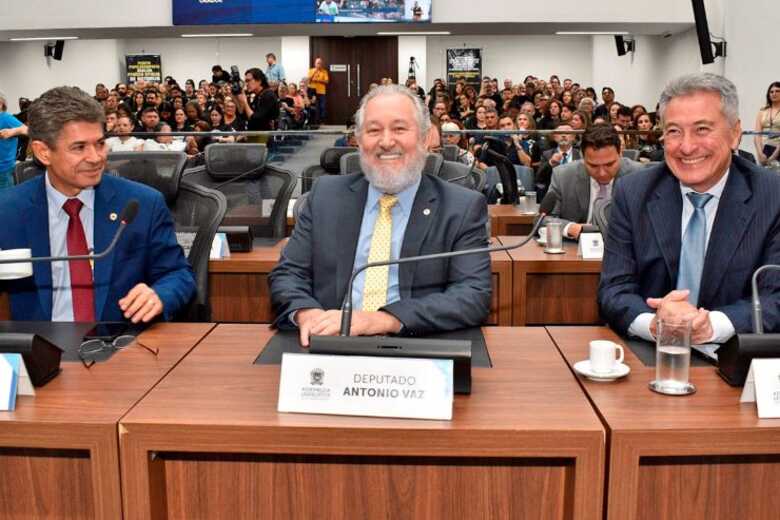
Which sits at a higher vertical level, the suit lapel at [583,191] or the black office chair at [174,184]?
the black office chair at [174,184]

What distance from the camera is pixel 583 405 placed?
1366 millimetres

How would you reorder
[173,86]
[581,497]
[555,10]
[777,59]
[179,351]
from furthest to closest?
[173,86] < [555,10] < [777,59] < [179,351] < [581,497]

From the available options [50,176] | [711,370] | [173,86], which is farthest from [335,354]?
[173,86]

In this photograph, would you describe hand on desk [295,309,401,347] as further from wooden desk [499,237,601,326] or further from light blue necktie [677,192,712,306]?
wooden desk [499,237,601,326]

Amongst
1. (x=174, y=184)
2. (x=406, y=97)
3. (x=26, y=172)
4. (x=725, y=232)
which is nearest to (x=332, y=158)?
(x=26, y=172)

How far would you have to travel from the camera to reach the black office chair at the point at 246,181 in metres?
3.89

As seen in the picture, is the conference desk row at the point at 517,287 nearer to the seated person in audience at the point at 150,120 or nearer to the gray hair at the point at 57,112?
the gray hair at the point at 57,112

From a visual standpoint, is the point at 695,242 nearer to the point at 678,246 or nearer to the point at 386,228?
the point at 678,246

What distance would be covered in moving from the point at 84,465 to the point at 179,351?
0.34 m

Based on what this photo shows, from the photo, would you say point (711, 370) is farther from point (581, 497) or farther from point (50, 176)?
point (50, 176)

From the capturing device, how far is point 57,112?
2.07 m

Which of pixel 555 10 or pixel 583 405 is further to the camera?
pixel 555 10

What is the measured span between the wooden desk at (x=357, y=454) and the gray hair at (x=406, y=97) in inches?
33.3

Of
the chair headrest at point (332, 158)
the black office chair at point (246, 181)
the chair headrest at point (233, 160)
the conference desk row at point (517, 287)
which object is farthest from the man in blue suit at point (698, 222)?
the chair headrest at point (332, 158)
